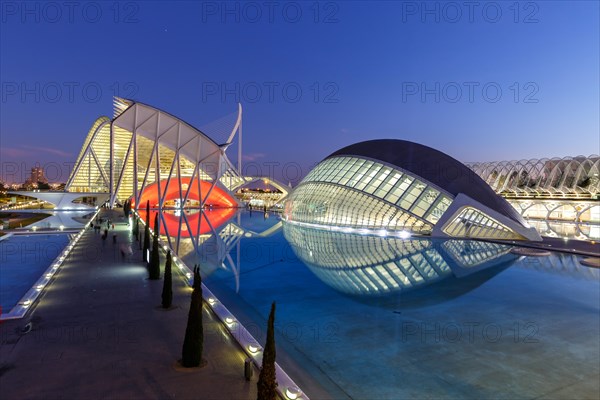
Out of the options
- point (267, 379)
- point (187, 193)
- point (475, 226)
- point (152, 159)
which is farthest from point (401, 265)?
point (152, 159)

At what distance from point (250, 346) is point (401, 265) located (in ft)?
43.4

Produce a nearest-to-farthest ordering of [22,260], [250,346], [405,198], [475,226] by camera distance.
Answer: [250,346], [22,260], [475,226], [405,198]

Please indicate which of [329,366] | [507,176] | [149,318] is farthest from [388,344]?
[507,176]

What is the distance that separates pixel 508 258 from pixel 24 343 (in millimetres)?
23319

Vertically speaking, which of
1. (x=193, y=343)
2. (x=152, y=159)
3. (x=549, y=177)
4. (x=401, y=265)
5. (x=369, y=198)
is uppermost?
(x=152, y=159)

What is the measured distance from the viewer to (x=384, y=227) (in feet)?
113

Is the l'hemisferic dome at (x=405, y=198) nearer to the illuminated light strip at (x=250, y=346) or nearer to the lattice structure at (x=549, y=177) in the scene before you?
the illuminated light strip at (x=250, y=346)

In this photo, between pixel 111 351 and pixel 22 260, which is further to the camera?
pixel 22 260

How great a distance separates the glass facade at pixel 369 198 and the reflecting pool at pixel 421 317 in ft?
29.4

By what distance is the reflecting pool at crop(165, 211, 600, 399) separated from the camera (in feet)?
26.2

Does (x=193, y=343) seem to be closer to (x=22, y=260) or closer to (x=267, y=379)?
(x=267, y=379)

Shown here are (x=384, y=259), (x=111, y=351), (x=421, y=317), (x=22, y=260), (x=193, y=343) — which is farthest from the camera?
(x=384, y=259)

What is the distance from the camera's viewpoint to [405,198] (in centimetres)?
3391

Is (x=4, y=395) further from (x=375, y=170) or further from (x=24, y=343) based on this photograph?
(x=375, y=170)
